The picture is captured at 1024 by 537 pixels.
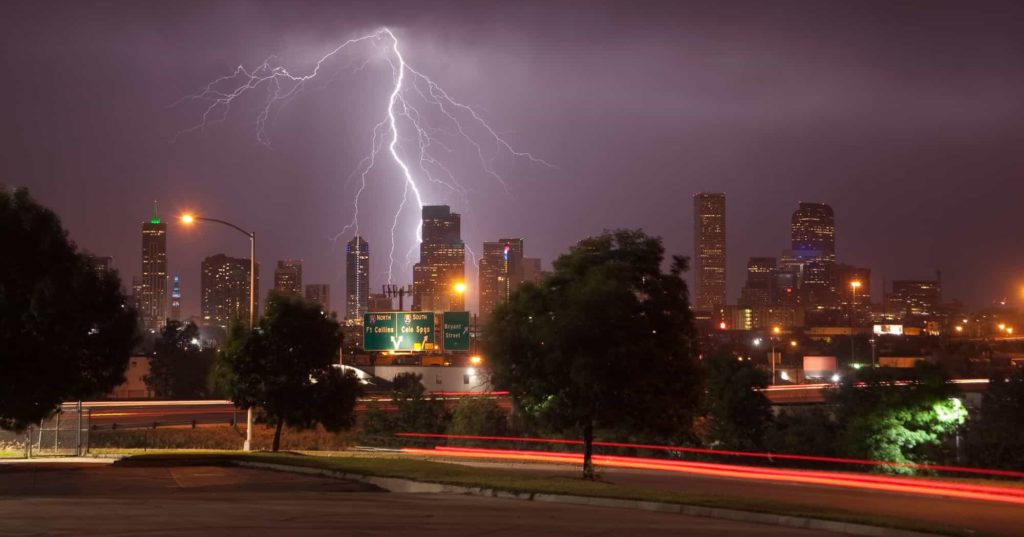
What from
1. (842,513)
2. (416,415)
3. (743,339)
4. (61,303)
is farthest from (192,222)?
(743,339)

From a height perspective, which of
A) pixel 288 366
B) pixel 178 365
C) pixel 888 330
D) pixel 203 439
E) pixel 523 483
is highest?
pixel 888 330

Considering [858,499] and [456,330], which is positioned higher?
[456,330]

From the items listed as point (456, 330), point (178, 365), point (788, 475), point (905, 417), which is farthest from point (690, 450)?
point (178, 365)

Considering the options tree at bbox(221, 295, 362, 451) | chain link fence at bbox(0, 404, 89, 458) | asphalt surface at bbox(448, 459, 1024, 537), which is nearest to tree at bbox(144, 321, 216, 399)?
chain link fence at bbox(0, 404, 89, 458)

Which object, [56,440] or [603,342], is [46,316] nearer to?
[56,440]

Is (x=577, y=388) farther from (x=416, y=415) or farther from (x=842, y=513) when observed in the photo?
(x=416, y=415)

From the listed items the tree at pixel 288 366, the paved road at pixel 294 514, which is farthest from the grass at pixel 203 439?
the paved road at pixel 294 514

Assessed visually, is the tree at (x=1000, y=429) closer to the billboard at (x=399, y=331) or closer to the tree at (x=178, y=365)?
the billboard at (x=399, y=331)
